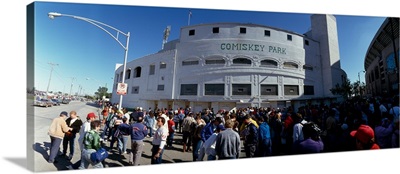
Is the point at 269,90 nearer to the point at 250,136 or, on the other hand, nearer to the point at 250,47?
the point at 250,47

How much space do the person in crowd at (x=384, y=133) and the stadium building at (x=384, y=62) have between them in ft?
4.62

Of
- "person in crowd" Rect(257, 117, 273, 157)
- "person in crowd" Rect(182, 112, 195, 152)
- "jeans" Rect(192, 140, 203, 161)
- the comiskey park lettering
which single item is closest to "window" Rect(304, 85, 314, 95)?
the comiskey park lettering

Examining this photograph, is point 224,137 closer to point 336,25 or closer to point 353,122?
point 353,122

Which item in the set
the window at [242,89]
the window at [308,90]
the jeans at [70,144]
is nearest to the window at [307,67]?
the window at [308,90]

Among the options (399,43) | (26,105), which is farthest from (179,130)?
(399,43)

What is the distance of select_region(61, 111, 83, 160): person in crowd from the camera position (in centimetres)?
593

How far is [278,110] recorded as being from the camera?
8.13 metres

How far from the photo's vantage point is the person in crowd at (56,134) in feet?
18.4

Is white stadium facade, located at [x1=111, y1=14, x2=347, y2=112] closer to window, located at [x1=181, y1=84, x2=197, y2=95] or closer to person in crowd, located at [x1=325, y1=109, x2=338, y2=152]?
window, located at [x1=181, y1=84, x2=197, y2=95]

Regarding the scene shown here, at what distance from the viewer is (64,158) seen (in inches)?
232

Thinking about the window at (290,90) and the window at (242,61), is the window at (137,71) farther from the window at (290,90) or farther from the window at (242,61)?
the window at (290,90)

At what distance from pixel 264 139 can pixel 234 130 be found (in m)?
0.94

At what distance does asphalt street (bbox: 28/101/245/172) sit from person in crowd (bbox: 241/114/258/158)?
0.73 meters

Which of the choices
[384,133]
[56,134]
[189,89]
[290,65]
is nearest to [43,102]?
[56,134]
